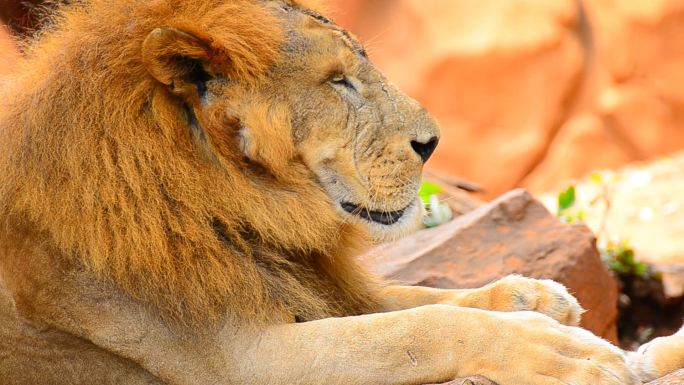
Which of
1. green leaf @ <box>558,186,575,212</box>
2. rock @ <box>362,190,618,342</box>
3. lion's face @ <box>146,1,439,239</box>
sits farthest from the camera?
green leaf @ <box>558,186,575,212</box>

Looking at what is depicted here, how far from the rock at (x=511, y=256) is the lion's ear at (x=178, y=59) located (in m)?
1.75

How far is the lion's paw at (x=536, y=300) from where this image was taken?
351 centimetres

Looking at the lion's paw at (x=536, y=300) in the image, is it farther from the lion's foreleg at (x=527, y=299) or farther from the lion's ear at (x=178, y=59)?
the lion's ear at (x=178, y=59)

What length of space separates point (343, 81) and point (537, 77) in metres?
9.51

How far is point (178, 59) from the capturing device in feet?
10.6

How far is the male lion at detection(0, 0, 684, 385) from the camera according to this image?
3.15 meters

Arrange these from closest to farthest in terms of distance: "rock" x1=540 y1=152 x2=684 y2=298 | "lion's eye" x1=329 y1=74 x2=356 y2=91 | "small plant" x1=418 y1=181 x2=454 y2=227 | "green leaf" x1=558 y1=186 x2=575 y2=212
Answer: "lion's eye" x1=329 y1=74 x2=356 y2=91 < "small plant" x1=418 y1=181 x2=454 y2=227 < "green leaf" x1=558 y1=186 x2=575 y2=212 < "rock" x1=540 y1=152 x2=684 y2=298

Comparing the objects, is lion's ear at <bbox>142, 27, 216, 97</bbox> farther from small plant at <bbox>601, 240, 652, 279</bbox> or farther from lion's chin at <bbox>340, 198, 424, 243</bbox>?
small plant at <bbox>601, 240, 652, 279</bbox>

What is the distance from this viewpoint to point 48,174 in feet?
10.5

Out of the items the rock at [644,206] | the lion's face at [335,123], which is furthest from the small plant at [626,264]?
the lion's face at [335,123]

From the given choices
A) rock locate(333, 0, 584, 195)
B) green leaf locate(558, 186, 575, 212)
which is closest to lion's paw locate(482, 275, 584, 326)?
green leaf locate(558, 186, 575, 212)

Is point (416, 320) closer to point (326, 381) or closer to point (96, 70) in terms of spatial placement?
point (326, 381)

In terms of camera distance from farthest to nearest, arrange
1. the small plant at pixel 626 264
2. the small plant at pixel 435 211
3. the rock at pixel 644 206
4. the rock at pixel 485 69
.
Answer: the rock at pixel 485 69 < the rock at pixel 644 206 < the small plant at pixel 626 264 < the small plant at pixel 435 211

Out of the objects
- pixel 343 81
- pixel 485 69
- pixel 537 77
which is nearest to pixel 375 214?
pixel 343 81
